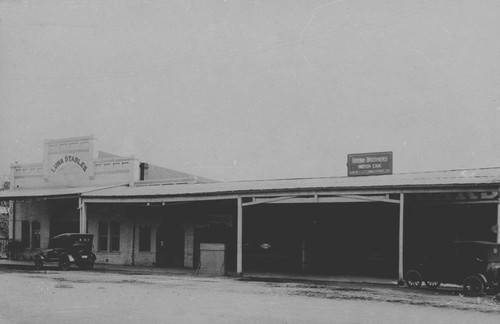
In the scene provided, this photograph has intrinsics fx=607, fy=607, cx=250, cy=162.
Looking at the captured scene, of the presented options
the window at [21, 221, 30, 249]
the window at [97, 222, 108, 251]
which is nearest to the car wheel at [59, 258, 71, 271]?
the window at [97, 222, 108, 251]

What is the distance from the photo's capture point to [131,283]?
54.6 ft

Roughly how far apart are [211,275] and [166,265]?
5890 millimetres

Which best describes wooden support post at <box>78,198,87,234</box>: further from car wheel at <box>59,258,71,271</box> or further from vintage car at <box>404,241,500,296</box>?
vintage car at <box>404,241,500,296</box>

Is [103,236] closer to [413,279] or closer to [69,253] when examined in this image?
[69,253]

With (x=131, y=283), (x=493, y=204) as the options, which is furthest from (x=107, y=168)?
(x=493, y=204)

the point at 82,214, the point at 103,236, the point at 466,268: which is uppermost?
the point at 82,214

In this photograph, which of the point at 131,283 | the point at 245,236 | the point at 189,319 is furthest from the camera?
the point at 245,236

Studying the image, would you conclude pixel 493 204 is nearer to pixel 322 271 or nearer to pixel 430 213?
pixel 430 213

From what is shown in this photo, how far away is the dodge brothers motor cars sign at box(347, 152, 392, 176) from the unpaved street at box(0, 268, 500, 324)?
31.9 feet

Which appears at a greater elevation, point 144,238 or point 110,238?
point 144,238

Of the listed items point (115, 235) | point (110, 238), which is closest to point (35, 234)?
point (110, 238)

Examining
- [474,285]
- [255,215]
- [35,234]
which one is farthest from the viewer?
[35,234]

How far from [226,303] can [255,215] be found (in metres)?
12.1

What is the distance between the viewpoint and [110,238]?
27547 millimetres
